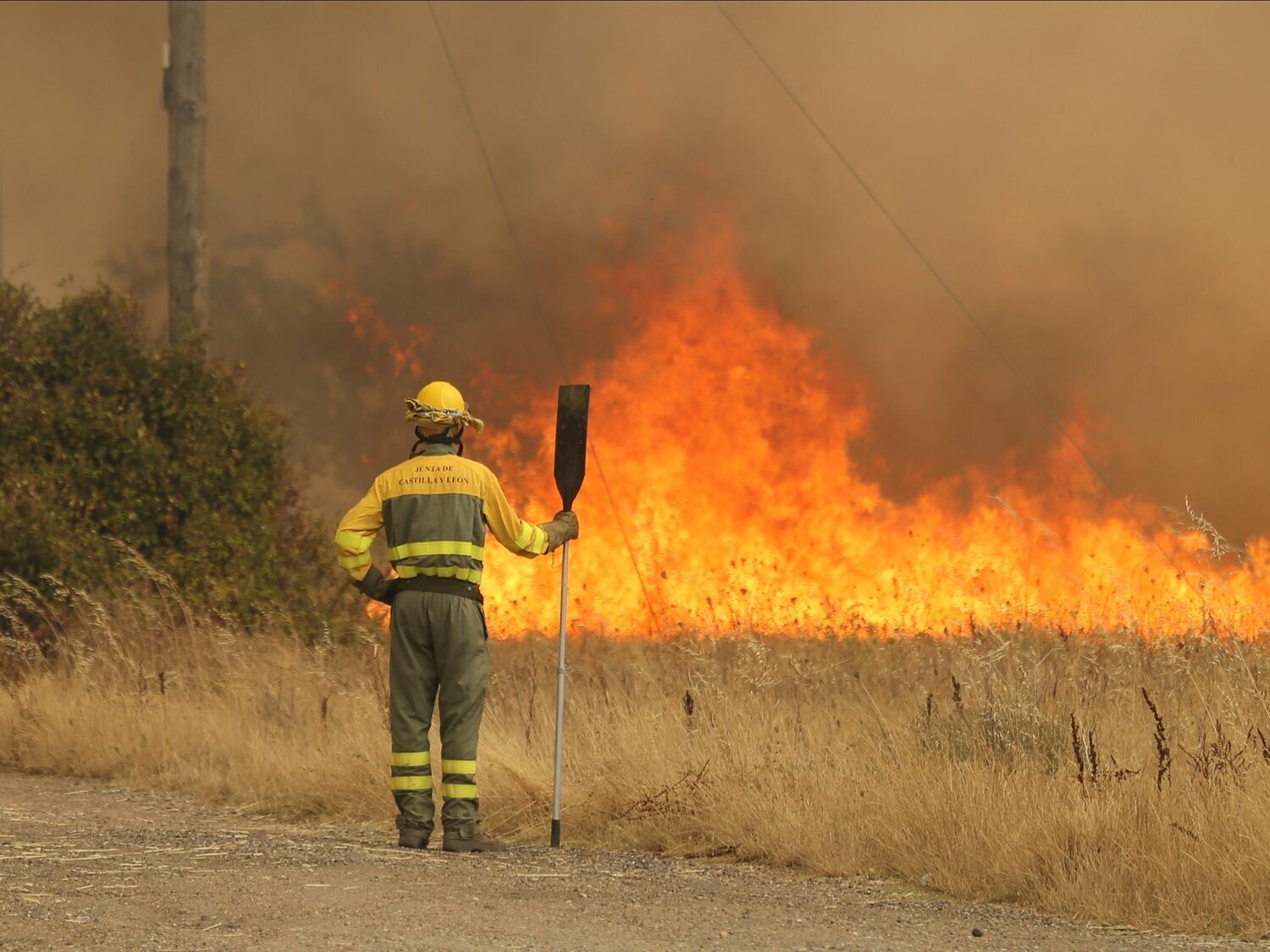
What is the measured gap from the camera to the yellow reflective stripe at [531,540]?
27.3ft

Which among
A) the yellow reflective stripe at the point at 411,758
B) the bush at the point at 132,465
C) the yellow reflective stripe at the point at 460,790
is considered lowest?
the yellow reflective stripe at the point at 460,790

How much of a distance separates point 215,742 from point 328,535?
4581mm

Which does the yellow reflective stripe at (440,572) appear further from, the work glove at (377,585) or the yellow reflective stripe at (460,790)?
the yellow reflective stripe at (460,790)

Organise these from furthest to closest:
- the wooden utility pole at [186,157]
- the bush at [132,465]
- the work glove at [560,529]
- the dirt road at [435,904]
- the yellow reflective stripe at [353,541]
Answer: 1. the wooden utility pole at [186,157]
2. the bush at [132,465]
3. the work glove at [560,529]
4. the yellow reflective stripe at [353,541]
5. the dirt road at [435,904]

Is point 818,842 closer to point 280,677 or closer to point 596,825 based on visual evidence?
point 596,825

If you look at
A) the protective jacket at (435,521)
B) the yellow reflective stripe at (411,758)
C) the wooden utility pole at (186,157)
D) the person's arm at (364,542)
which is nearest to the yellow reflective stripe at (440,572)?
the protective jacket at (435,521)

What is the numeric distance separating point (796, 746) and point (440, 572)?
7.77ft

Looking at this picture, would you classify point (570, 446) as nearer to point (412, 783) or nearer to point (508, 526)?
point (508, 526)

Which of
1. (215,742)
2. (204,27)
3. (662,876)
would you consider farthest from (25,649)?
(662,876)

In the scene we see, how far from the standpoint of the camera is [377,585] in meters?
8.38

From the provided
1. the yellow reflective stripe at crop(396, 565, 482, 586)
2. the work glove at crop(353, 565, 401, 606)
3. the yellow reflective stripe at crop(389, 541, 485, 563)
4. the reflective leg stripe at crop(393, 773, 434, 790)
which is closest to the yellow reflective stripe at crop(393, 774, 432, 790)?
the reflective leg stripe at crop(393, 773, 434, 790)

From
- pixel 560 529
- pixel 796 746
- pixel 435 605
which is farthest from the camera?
pixel 796 746

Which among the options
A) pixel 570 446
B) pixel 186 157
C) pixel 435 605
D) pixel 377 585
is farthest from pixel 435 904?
pixel 186 157

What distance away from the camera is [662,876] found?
7516mm
